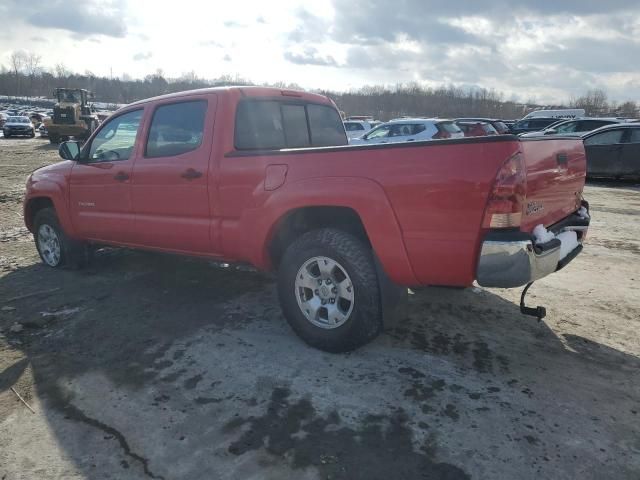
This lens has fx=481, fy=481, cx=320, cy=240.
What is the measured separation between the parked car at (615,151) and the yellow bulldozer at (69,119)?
2543 cm

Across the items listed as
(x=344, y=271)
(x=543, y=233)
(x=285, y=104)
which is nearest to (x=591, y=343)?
(x=543, y=233)

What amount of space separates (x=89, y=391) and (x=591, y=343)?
3607 mm

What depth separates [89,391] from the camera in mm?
3072

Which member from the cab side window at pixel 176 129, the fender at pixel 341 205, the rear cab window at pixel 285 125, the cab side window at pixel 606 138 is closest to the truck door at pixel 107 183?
the cab side window at pixel 176 129

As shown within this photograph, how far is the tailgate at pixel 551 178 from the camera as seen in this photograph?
115 inches

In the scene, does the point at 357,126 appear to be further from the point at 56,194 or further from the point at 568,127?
the point at 56,194

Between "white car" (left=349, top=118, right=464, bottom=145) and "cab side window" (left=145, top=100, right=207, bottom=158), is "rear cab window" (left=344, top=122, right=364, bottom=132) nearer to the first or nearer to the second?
"white car" (left=349, top=118, right=464, bottom=145)

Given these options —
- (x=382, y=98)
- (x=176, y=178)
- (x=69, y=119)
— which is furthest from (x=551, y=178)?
(x=382, y=98)

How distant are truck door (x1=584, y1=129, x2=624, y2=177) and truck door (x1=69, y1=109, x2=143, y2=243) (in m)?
12.7

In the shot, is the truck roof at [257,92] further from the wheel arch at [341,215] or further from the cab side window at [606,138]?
the cab side window at [606,138]

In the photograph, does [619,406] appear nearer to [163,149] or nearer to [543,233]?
[543,233]

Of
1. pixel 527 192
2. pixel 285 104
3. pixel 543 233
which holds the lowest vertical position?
pixel 543 233

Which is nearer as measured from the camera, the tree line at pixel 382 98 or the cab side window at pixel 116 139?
the cab side window at pixel 116 139

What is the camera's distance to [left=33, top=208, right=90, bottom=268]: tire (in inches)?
219
